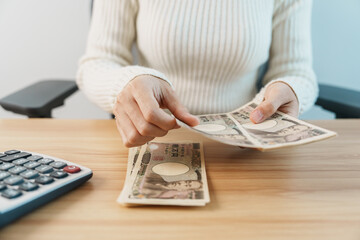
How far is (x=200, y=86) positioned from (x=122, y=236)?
1.77 feet

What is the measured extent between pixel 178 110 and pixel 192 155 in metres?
0.07

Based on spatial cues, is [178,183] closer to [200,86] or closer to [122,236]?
[122,236]

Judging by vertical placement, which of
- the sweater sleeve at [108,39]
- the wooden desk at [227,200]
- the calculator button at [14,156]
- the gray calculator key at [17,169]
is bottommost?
the wooden desk at [227,200]

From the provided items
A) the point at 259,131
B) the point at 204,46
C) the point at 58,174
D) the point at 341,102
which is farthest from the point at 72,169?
the point at 341,102

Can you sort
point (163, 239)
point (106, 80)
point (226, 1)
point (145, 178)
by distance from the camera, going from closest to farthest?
point (163, 239), point (145, 178), point (106, 80), point (226, 1)

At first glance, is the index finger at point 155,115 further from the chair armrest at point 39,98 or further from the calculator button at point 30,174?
the chair armrest at point 39,98

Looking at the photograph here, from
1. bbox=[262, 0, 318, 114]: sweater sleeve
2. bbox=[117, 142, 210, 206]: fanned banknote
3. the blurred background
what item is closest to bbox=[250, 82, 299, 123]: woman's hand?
bbox=[117, 142, 210, 206]: fanned banknote

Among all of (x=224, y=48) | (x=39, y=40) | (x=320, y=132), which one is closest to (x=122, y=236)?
(x=320, y=132)

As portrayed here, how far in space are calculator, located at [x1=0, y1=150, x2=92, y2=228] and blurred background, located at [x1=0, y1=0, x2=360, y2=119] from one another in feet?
2.56

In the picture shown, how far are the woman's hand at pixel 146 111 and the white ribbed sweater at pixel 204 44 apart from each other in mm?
178

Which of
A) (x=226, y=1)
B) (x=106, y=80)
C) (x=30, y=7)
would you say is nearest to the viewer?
(x=106, y=80)

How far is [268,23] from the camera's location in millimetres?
778

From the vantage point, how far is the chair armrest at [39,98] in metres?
0.64

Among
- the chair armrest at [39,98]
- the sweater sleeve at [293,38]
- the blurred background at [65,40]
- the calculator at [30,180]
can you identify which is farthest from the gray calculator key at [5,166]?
the blurred background at [65,40]
